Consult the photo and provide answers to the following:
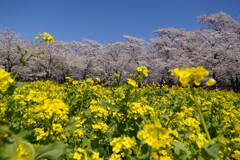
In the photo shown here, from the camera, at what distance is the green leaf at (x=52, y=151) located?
1072 mm

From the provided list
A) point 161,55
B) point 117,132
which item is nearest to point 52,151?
point 117,132

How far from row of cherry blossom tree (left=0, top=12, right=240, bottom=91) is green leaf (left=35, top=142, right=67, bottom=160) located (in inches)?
656

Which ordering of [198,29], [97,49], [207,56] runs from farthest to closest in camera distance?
[97,49] → [198,29] → [207,56]

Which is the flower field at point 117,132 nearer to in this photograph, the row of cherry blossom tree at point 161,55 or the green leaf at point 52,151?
the green leaf at point 52,151

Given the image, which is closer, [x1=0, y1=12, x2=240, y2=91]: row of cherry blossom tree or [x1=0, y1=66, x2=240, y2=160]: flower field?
[x1=0, y1=66, x2=240, y2=160]: flower field

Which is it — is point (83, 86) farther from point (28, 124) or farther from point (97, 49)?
point (97, 49)

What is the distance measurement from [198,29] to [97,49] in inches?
658

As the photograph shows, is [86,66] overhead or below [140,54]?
below

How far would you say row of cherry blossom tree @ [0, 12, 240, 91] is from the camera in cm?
1670

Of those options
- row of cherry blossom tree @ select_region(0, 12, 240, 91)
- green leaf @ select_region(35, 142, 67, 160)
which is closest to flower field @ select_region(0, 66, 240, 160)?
green leaf @ select_region(35, 142, 67, 160)

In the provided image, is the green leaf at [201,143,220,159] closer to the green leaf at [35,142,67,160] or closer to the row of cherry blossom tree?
the green leaf at [35,142,67,160]

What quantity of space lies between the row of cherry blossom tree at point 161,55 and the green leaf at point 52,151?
16664 mm

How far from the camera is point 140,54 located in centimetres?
2473

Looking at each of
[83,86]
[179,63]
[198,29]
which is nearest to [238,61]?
[179,63]
